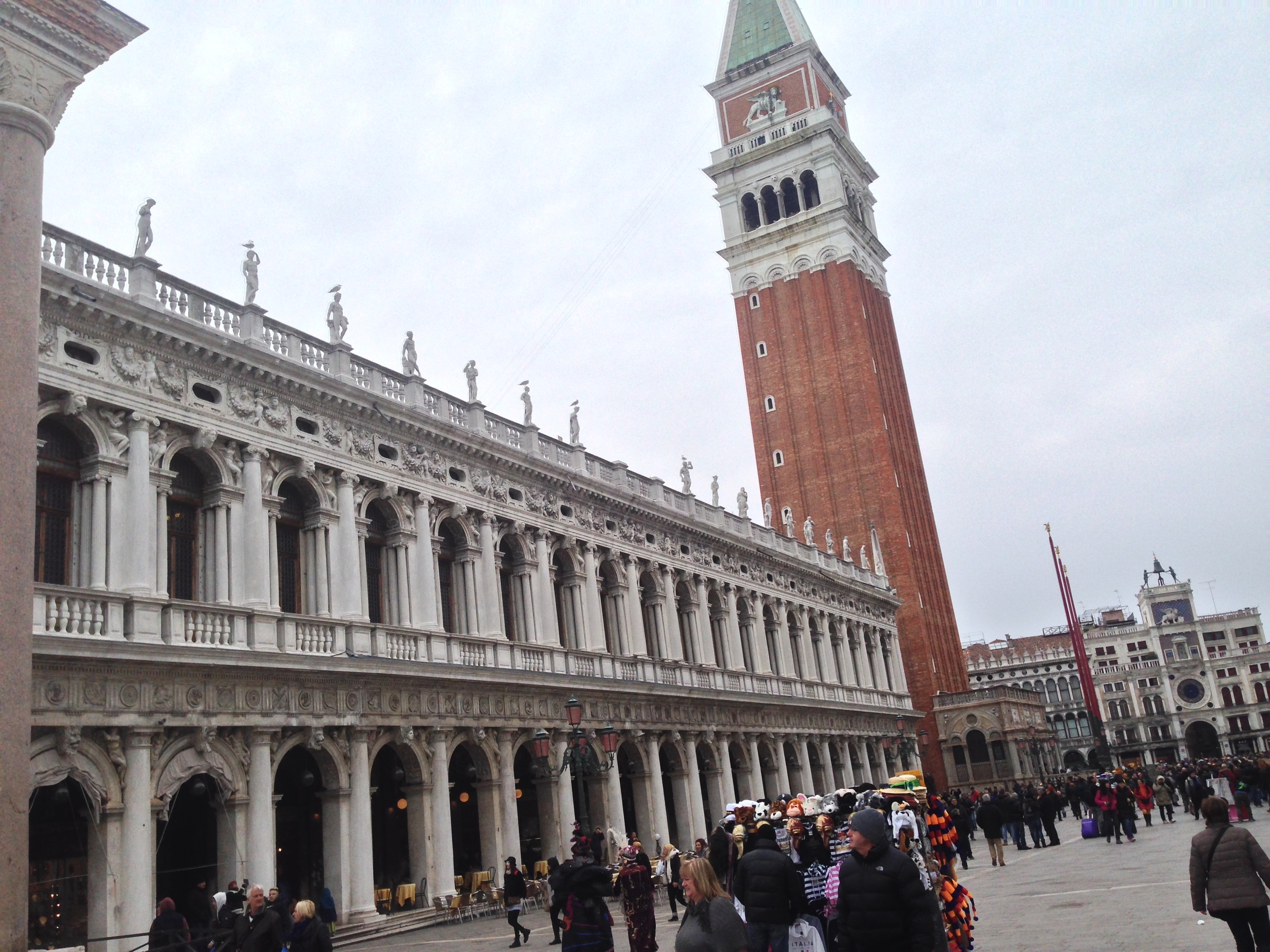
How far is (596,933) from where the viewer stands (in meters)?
10.4

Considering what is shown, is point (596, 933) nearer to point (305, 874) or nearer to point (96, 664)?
point (96, 664)

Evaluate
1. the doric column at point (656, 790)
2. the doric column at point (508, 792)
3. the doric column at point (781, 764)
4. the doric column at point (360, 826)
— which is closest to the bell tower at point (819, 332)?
the doric column at point (781, 764)

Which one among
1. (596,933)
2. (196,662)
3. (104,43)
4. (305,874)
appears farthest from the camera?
(305,874)

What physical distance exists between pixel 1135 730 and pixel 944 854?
112673 mm

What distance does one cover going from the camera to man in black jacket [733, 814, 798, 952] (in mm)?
8320

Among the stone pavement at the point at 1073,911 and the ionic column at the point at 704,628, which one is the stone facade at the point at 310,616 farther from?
the stone pavement at the point at 1073,911

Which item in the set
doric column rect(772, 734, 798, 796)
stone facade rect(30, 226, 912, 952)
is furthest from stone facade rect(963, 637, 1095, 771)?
stone facade rect(30, 226, 912, 952)

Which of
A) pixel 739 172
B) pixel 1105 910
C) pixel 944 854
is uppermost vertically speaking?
pixel 739 172

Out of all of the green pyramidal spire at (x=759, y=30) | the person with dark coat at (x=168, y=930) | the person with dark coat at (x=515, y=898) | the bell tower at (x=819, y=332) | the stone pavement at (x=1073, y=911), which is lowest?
the stone pavement at (x=1073, y=911)

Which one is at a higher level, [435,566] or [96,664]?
[435,566]

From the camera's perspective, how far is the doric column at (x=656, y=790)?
101ft

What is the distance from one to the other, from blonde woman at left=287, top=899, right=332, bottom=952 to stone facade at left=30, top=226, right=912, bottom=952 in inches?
289

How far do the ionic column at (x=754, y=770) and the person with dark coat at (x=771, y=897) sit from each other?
28.9m

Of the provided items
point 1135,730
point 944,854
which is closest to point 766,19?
point 944,854
